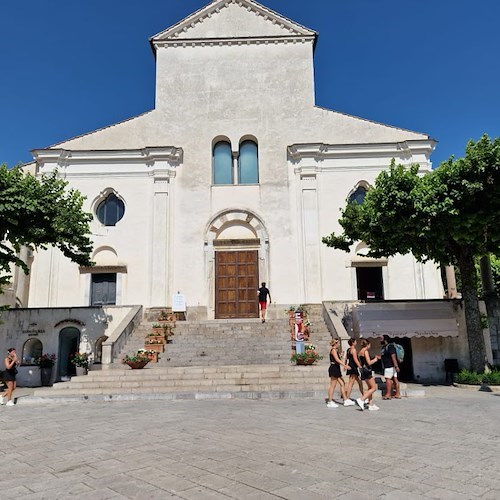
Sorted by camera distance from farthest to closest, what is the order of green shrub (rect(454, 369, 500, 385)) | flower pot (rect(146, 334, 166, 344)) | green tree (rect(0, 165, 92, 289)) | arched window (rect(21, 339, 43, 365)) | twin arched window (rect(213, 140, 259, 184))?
twin arched window (rect(213, 140, 259, 184)) < arched window (rect(21, 339, 43, 365)) < flower pot (rect(146, 334, 166, 344)) < green tree (rect(0, 165, 92, 289)) < green shrub (rect(454, 369, 500, 385))

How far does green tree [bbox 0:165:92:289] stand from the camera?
51.0 feet

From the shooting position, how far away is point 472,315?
1633 cm

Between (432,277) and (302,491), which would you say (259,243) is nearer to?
(432,277)

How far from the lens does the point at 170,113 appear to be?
2536cm

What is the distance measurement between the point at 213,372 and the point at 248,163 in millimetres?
13055

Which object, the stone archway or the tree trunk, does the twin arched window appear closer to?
the stone archway

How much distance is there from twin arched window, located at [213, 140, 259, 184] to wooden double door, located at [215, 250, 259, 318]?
3.96 m

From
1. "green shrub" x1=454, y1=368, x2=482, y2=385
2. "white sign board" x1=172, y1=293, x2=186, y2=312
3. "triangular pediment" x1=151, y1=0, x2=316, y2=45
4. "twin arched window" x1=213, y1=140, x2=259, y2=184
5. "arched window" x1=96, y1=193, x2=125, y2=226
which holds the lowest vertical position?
"green shrub" x1=454, y1=368, x2=482, y2=385

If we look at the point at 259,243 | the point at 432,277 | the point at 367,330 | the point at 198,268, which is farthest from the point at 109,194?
the point at 432,277

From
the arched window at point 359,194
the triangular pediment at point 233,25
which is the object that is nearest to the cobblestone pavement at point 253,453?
the arched window at point 359,194

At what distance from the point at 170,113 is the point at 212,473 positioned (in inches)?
874

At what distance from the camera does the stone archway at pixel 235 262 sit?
23141 millimetres

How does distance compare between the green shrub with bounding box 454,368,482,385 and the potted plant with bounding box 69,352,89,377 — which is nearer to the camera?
the green shrub with bounding box 454,368,482,385

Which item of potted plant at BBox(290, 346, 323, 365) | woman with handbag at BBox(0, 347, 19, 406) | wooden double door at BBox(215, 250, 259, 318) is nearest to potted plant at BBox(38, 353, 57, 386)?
woman with handbag at BBox(0, 347, 19, 406)
